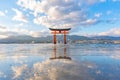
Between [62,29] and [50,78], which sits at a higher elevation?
[62,29]

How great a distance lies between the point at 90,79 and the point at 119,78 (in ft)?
4.80

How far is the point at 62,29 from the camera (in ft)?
318

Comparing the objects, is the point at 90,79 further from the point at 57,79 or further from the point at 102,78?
the point at 57,79

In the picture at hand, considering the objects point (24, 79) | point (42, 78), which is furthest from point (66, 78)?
point (24, 79)

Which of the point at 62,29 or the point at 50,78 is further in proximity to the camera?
the point at 62,29

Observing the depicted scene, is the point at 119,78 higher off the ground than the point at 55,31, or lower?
lower

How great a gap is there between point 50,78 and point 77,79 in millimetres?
1310

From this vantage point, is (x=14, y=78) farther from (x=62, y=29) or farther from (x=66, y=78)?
(x=62, y=29)

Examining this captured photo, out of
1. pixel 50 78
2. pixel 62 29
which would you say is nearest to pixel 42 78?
pixel 50 78

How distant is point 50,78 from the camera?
1007 centimetres

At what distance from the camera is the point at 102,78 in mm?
10055

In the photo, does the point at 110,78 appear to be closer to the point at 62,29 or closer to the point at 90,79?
the point at 90,79

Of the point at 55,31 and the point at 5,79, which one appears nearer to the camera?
the point at 5,79

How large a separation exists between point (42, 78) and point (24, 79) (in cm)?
86
